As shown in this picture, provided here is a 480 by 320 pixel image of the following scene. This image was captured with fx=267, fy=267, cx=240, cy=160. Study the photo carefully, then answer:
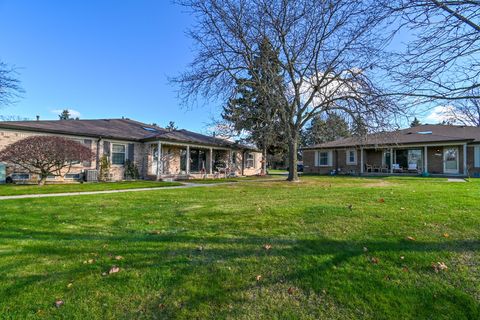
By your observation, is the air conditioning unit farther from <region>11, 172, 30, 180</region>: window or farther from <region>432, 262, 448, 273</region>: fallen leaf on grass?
<region>432, 262, 448, 273</region>: fallen leaf on grass

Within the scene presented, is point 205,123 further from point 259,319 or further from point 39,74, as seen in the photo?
point 259,319

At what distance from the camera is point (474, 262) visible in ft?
11.3

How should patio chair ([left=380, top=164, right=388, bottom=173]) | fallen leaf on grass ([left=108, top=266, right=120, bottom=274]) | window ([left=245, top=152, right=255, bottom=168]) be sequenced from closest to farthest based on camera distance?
1. fallen leaf on grass ([left=108, top=266, right=120, bottom=274])
2. patio chair ([left=380, top=164, right=388, bottom=173])
3. window ([left=245, top=152, right=255, bottom=168])

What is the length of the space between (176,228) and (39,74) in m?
18.3

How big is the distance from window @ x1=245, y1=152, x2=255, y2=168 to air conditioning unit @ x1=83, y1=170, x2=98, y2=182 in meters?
13.8

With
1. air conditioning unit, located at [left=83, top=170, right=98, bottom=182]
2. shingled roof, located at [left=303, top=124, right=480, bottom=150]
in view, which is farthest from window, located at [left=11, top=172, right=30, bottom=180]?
shingled roof, located at [left=303, top=124, right=480, bottom=150]

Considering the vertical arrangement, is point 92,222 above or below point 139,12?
below

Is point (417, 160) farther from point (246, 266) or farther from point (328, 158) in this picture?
point (246, 266)

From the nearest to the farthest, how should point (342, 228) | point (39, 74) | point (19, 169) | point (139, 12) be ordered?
point (342, 228)
point (139, 12)
point (19, 169)
point (39, 74)

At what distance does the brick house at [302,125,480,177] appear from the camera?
20.7m

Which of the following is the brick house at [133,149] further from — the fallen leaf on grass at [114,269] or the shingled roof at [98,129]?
the fallen leaf on grass at [114,269]

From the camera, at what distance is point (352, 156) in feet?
86.2

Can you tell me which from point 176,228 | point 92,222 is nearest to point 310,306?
point 176,228

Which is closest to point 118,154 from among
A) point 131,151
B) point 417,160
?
point 131,151
